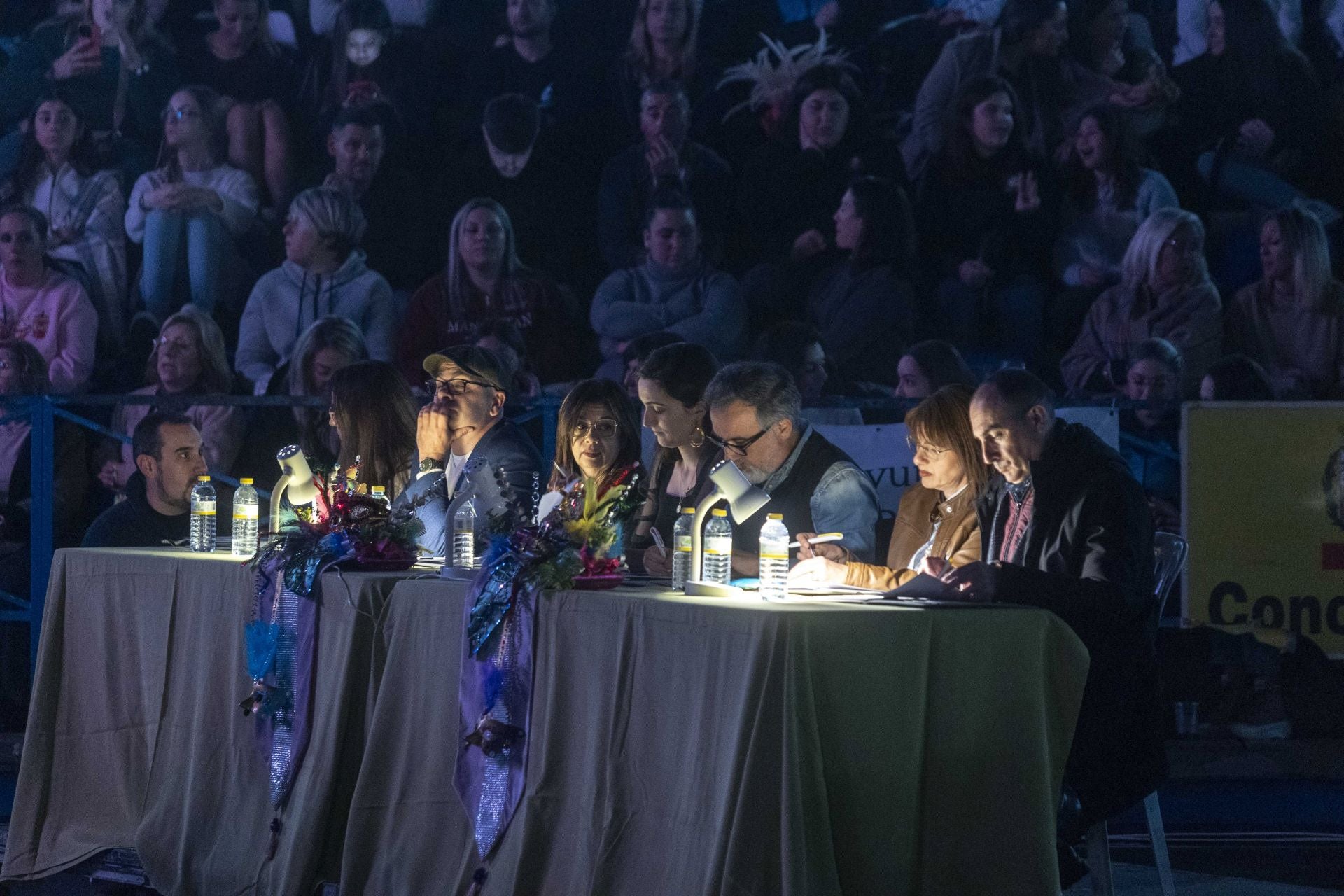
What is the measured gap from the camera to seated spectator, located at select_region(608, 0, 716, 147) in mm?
8336

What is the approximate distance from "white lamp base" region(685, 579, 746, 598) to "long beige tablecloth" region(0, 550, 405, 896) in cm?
84

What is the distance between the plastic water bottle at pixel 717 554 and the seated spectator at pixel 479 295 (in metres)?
4.96

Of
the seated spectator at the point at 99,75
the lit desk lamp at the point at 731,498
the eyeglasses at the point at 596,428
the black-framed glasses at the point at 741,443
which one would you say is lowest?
the lit desk lamp at the point at 731,498

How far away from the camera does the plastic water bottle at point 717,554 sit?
3.26 m

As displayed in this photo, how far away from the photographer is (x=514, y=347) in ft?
26.5

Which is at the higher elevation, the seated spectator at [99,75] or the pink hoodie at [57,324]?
the seated spectator at [99,75]

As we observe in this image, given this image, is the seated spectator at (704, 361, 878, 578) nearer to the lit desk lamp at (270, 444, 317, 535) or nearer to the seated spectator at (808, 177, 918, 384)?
the lit desk lamp at (270, 444, 317, 535)

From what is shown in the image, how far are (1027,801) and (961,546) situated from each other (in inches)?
39.1

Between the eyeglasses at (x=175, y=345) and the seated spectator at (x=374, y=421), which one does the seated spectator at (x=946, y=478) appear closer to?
the seated spectator at (x=374, y=421)

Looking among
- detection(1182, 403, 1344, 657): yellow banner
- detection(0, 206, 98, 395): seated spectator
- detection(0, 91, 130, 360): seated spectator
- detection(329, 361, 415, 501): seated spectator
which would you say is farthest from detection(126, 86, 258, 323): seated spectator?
detection(1182, 403, 1344, 657): yellow banner

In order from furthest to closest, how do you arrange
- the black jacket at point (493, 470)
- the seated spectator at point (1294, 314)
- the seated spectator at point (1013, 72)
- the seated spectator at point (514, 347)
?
the seated spectator at point (1013, 72), the seated spectator at point (514, 347), the seated spectator at point (1294, 314), the black jacket at point (493, 470)

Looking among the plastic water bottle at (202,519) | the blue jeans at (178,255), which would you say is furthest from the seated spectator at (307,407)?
the plastic water bottle at (202,519)

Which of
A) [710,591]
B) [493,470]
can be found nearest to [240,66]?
[493,470]

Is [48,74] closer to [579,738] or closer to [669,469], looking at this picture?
[669,469]
